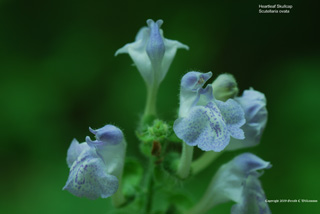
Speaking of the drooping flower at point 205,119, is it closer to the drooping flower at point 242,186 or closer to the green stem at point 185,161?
the green stem at point 185,161

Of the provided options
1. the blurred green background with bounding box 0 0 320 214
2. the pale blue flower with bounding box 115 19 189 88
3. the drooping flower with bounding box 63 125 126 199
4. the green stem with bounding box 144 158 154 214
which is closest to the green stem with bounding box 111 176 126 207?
the green stem with bounding box 144 158 154 214

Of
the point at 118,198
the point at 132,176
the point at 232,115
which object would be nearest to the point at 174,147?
the point at 132,176

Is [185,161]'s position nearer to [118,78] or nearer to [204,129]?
[204,129]

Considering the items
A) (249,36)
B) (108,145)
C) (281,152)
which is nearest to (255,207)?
(108,145)

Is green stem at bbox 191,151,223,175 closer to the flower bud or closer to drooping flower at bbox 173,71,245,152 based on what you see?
the flower bud

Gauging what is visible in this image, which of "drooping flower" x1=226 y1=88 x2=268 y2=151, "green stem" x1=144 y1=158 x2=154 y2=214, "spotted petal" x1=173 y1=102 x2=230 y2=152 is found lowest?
"green stem" x1=144 y1=158 x2=154 y2=214

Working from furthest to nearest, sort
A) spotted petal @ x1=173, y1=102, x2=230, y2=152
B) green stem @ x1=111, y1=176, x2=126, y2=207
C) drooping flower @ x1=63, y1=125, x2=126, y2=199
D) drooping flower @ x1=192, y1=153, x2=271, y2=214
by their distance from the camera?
1. green stem @ x1=111, y1=176, x2=126, y2=207
2. drooping flower @ x1=192, y1=153, x2=271, y2=214
3. drooping flower @ x1=63, y1=125, x2=126, y2=199
4. spotted petal @ x1=173, y1=102, x2=230, y2=152

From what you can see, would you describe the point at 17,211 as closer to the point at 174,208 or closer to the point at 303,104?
the point at 174,208

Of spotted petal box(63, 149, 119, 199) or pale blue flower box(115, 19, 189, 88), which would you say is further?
pale blue flower box(115, 19, 189, 88)
